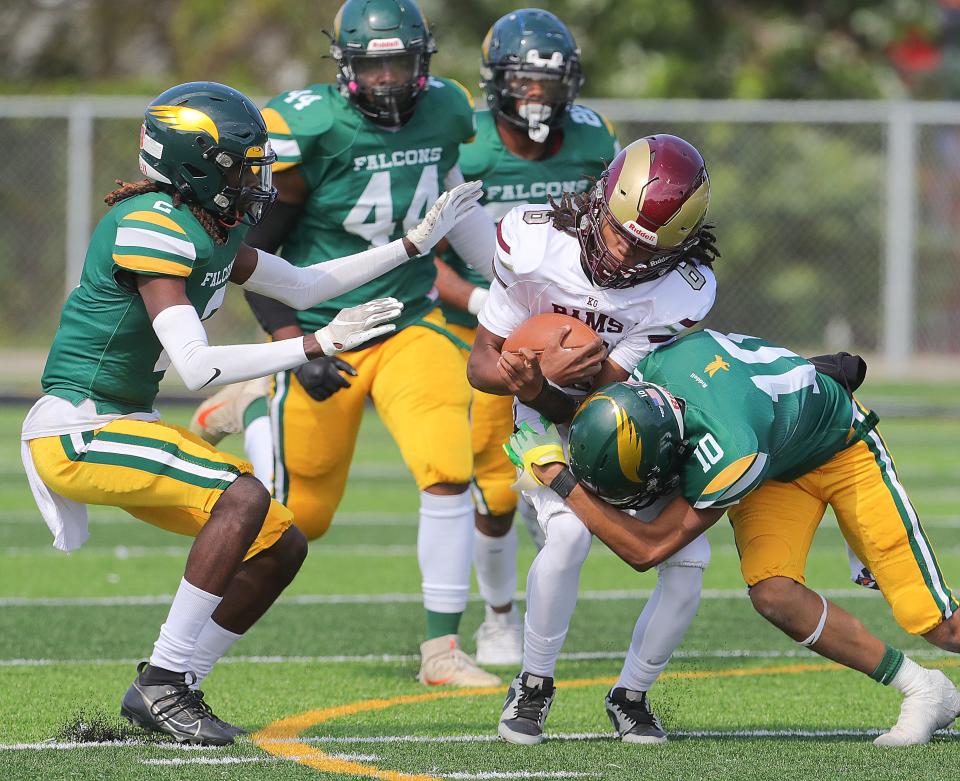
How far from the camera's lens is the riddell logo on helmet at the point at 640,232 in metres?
4.27

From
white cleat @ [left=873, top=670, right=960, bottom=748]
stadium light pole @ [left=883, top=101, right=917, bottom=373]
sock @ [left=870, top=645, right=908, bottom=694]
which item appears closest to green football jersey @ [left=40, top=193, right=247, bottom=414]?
sock @ [left=870, top=645, right=908, bottom=694]

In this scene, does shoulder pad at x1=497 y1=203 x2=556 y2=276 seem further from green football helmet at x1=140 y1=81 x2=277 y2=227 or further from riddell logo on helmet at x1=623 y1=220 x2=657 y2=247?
green football helmet at x1=140 y1=81 x2=277 y2=227

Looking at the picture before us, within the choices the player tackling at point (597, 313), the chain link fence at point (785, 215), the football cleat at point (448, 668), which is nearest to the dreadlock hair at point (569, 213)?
the player tackling at point (597, 313)

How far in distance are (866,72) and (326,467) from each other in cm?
1510

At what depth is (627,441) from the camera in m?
3.99

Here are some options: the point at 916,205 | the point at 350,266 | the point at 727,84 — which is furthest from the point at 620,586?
the point at 727,84

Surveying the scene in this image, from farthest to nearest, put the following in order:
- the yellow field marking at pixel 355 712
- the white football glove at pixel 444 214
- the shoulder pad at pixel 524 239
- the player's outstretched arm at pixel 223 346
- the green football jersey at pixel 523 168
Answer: the green football jersey at pixel 523 168
the white football glove at pixel 444 214
the shoulder pad at pixel 524 239
the player's outstretched arm at pixel 223 346
the yellow field marking at pixel 355 712

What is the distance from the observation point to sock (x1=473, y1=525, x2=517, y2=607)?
230 inches

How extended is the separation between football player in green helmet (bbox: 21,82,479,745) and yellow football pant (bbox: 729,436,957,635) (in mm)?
1130

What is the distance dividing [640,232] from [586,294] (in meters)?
0.28

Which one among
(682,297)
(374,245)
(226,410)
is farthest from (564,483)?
(226,410)

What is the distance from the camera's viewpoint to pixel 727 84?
18.9 meters

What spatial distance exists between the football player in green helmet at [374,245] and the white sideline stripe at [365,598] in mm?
1122

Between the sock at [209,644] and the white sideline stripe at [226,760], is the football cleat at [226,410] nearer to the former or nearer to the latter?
the sock at [209,644]
